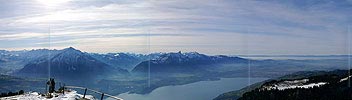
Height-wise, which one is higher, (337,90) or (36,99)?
(36,99)

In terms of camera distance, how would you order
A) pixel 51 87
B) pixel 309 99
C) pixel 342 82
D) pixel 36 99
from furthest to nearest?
pixel 342 82, pixel 309 99, pixel 51 87, pixel 36 99

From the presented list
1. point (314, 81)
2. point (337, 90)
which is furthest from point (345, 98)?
point (314, 81)

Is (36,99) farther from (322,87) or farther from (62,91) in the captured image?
(322,87)

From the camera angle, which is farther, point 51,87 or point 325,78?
point 325,78

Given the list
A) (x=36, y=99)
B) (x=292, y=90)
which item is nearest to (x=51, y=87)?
(x=36, y=99)

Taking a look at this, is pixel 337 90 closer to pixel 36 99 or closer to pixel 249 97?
pixel 249 97

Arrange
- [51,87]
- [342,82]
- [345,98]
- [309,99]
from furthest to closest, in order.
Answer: [342,82], [309,99], [345,98], [51,87]

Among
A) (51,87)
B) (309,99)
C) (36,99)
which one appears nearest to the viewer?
(36,99)

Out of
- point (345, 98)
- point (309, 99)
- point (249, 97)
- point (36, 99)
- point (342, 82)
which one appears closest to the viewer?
point (36, 99)

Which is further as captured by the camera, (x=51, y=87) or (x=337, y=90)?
(x=337, y=90)
